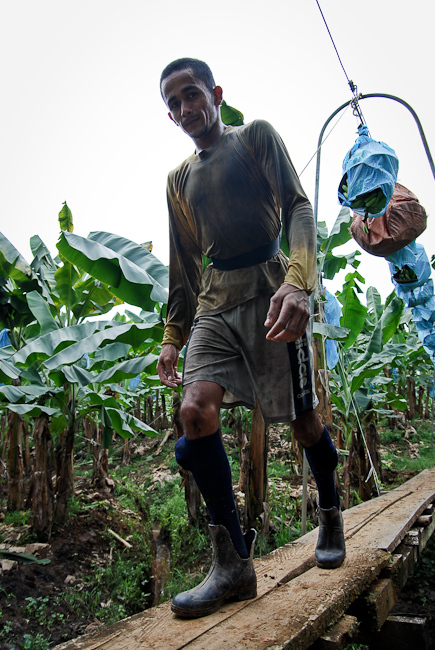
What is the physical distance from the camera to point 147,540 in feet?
18.6

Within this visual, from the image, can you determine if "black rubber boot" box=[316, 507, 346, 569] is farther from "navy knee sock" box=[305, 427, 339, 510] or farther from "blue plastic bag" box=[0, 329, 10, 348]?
"blue plastic bag" box=[0, 329, 10, 348]

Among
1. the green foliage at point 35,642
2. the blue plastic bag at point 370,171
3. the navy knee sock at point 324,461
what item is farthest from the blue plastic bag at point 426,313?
the green foliage at point 35,642

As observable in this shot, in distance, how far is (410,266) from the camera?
4492 millimetres

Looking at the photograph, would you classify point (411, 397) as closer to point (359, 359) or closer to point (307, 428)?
point (359, 359)

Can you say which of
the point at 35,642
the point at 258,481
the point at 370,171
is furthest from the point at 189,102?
the point at 35,642

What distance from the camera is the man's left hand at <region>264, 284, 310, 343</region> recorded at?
1.49m

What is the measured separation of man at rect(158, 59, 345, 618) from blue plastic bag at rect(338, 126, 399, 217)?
1.26 metres

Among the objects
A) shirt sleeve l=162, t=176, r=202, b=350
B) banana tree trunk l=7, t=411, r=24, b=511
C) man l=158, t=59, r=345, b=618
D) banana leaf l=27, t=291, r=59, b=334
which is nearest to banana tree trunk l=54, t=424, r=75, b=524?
banana tree trunk l=7, t=411, r=24, b=511

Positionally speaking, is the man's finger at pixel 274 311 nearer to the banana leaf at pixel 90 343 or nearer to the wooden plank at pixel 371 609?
the wooden plank at pixel 371 609

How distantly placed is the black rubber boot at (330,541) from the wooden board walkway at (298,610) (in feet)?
0.14

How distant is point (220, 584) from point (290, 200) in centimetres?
145

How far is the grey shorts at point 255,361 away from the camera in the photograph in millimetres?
1822

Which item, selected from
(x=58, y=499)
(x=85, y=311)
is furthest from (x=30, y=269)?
(x=58, y=499)

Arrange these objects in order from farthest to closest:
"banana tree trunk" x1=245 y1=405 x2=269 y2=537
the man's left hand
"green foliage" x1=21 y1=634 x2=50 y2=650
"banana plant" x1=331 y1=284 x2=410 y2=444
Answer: "banana plant" x1=331 y1=284 x2=410 y2=444 → "banana tree trunk" x1=245 y1=405 x2=269 y2=537 → "green foliage" x1=21 y1=634 x2=50 y2=650 → the man's left hand
